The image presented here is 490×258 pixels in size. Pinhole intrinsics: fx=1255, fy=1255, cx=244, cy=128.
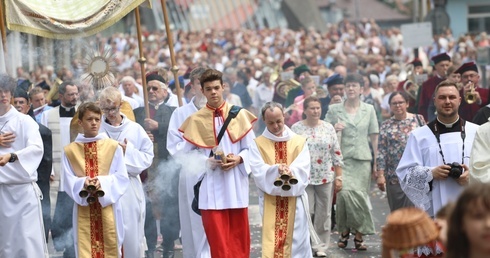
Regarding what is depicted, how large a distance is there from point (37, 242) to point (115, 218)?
0.73 metres

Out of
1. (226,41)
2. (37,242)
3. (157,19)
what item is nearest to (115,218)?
(37,242)

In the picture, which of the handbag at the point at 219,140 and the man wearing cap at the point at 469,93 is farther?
the man wearing cap at the point at 469,93

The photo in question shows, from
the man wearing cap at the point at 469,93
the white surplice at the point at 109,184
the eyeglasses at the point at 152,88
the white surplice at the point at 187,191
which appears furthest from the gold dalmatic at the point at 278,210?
the man wearing cap at the point at 469,93

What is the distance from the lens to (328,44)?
32594 mm

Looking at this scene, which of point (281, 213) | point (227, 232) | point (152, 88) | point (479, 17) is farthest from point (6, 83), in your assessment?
point (479, 17)

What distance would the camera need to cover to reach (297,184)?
10.6m

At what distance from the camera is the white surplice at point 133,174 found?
35.7 ft

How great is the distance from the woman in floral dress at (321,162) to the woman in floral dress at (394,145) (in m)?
0.48

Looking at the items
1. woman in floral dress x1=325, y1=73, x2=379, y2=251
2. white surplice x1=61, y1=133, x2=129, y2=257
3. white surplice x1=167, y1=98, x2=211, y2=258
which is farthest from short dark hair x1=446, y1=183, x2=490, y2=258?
woman in floral dress x1=325, y1=73, x2=379, y2=251

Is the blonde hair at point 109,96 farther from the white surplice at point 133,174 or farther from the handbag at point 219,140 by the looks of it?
the handbag at point 219,140

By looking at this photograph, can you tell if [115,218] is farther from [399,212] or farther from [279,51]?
[279,51]

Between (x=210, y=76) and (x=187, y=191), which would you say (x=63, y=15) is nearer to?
(x=210, y=76)

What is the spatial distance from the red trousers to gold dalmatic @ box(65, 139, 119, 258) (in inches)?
32.2

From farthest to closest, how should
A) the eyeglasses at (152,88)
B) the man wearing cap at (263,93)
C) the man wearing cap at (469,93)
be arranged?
1. the man wearing cap at (263,93)
2. the man wearing cap at (469,93)
3. the eyeglasses at (152,88)
